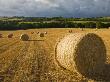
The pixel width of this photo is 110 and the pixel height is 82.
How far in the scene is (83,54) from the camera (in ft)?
40.0

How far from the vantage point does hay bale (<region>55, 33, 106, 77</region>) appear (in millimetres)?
12102

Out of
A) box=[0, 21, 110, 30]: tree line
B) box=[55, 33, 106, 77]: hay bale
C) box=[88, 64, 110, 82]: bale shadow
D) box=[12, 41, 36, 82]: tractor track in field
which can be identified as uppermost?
box=[55, 33, 106, 77]: hay bale

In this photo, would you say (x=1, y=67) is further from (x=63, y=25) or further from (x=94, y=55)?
(x=63, y=25)

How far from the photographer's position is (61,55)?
1311 cm

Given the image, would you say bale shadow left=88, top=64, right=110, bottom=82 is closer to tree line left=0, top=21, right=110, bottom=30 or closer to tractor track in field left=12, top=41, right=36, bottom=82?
tractor track in field left=12, top=41, right=36, bottom=82

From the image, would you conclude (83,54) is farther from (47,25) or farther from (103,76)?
(47,25)

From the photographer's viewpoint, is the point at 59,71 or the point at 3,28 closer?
the point at 59,71

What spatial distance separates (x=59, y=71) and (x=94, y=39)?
2.03m

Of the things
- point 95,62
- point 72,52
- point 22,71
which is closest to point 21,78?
point 22,71

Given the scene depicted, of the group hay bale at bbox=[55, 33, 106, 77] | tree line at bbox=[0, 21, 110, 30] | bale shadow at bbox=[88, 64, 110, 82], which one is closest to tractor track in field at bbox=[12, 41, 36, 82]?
hay bale at bbox=[55, 33, 106, 77]

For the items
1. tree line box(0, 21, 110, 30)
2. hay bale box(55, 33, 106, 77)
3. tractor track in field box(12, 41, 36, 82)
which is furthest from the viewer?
tree line box(0, 21, 110, 30)

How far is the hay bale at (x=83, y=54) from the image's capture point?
12102mm

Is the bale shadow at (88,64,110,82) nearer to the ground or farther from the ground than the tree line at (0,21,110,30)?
farther from the ground

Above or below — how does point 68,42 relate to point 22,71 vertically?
above
